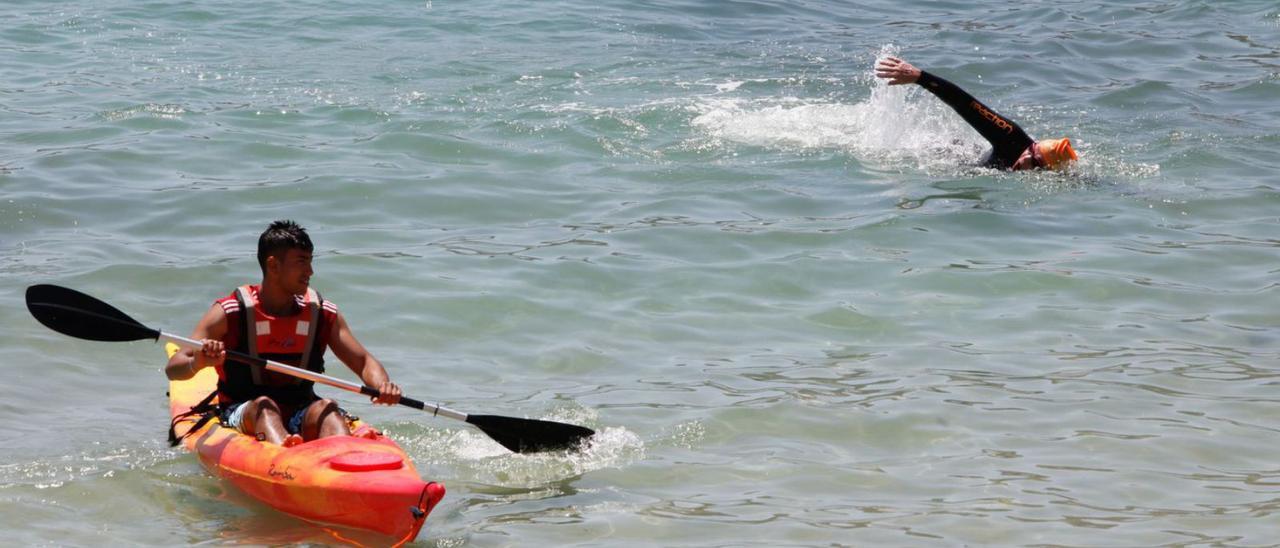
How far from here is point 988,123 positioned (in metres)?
10.7

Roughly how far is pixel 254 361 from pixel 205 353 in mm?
219

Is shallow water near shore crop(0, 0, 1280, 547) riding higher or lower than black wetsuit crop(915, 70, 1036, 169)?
lower

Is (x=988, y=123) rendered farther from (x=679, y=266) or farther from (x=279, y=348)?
(x=279, y=348)

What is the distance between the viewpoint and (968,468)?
637cm

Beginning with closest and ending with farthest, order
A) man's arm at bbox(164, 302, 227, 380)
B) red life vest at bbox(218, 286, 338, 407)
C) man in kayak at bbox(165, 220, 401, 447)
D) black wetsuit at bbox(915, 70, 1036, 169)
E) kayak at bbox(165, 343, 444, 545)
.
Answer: kayak at bbox(165, 343, 444, 545), man's arm at bbox(164, 302, 227, 380), man in kayak at bbox(165, 220, 401, 447), red life vest at bbox(218, 286, 338, 407), black wetsuit at bbox(915, 70, 1036, 169)

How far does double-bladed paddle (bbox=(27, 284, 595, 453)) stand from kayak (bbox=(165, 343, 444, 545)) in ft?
0.97

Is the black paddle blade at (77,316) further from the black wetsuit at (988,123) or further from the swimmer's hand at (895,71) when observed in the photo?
the black wetsuit at (988,123)

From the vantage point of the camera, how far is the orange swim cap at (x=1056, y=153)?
10.9 meters

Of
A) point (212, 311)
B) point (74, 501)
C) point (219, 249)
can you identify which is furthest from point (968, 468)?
point (219, 249)

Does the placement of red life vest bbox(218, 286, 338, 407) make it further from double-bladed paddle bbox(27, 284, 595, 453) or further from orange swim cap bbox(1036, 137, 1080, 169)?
orange swim cap bbox(1036, 137, 1080, 169)

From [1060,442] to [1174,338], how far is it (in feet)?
5.75

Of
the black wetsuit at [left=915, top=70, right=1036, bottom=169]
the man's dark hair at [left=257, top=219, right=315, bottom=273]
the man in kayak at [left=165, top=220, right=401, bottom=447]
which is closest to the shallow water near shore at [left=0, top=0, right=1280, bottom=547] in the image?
the black wetsuit at [left=915, top=70, right=1036, bottom=169]

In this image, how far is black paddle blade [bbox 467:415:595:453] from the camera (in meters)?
6.29

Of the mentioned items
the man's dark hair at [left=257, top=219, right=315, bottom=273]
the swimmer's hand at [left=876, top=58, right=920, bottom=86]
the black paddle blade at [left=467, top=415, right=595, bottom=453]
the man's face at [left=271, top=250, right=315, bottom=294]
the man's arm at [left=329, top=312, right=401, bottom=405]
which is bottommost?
the black paddle blade at [left=467, top=415, right=595, bottom=453]
